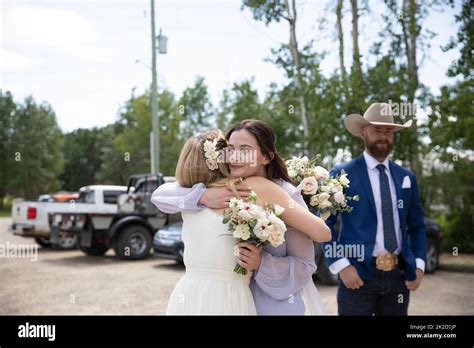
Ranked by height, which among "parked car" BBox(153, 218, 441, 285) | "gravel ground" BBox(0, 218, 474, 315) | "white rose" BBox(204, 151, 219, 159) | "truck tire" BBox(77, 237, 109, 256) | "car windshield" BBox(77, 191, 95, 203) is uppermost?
"white rose" BBox(204, 151, 219, 159)

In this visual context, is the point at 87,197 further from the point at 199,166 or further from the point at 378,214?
the point at 199,166

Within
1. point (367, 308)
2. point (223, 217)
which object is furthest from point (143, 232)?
point (223, 217)

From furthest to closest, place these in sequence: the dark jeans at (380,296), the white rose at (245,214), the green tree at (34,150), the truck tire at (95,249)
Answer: the green tree at (34,150) → the truck tire at (95,249) → the dark jeans at (380,296) → the white rose at (245,214)

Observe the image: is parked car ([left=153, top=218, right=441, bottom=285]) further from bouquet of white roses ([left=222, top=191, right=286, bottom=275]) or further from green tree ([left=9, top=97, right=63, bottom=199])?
green tree ([left=9, top=97, right=63, bottom=199])

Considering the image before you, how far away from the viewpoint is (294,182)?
278cm

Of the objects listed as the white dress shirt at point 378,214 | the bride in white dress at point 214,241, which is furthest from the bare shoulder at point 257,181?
the white dress shirt at point 378,214

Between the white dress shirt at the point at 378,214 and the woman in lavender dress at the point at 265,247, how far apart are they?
83 cm

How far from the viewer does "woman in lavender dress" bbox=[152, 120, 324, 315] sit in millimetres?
2387

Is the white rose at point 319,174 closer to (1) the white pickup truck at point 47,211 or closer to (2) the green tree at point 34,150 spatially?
(1) the white pickup truck at point 47,211

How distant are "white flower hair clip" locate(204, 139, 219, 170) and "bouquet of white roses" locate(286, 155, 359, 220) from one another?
0.49 m

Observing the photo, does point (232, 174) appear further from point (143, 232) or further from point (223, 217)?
point (143, 232)

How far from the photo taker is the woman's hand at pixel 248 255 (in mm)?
2328

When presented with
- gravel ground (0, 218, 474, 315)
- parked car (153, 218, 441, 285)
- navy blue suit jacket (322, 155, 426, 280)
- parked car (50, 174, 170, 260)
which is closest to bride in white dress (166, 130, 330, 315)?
navy blue suit jacket (322, 155, 426, 280)
